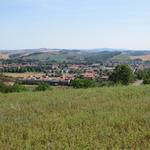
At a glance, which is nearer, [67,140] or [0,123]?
[67,140]

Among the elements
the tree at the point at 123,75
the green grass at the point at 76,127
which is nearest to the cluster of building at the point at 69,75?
the tree at the point at 123,75

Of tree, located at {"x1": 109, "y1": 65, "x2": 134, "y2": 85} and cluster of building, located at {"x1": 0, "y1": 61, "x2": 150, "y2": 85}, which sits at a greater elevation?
tree, located at {"x1": 109, "y1": 65, "x2": 134, "y2": 85}

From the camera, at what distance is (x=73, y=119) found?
8.70 m

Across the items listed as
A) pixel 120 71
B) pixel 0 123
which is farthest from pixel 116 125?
pixel 120 71

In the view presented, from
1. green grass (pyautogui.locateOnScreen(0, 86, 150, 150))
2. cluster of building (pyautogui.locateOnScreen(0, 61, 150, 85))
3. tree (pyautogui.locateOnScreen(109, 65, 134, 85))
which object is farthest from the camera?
cluster of building (pyautogui.locateOnScreen(0, 61, 150, 85))

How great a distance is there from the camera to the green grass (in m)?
6.60

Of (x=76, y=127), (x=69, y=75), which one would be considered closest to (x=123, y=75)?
(x=76, y=127)

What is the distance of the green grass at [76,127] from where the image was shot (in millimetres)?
6602

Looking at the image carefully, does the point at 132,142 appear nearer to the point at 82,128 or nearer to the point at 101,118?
the point at 82,128

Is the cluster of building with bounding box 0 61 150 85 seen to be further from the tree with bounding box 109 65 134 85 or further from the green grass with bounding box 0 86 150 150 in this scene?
the green grass with bounding box 0 86 150 150

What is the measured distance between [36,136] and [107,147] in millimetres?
1452

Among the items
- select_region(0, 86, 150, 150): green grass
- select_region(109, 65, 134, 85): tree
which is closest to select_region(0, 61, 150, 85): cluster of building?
select_region(109, 65, 134, 85): tree

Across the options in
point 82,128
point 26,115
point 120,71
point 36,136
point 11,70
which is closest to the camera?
point 36,136

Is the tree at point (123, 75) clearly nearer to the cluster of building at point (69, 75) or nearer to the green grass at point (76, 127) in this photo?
the cluster of building at point (69, 75)
